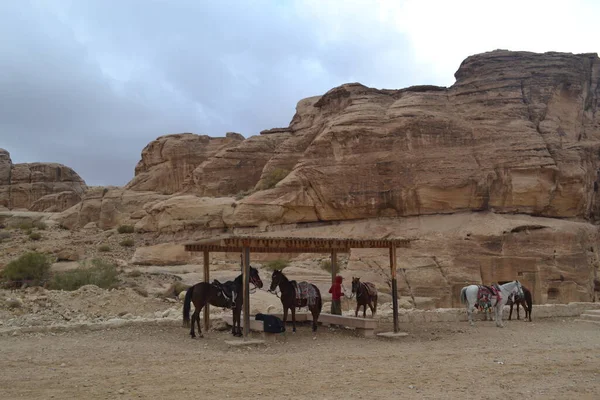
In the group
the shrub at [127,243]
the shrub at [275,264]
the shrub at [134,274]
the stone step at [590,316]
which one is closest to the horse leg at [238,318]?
the stone step at [590,316]

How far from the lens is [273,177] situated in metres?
41.5

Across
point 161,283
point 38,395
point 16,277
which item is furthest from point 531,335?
point 16,277

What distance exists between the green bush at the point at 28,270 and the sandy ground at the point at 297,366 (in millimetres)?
14364

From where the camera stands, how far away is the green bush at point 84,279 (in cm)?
2355

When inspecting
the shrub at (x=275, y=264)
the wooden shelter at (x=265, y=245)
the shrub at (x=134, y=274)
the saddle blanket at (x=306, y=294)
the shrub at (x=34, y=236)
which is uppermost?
the shrub at (x=34, y=236)

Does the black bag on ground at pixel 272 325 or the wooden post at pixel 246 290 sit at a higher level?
the wooden post at pixel 246 290

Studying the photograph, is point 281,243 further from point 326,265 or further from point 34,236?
point 34,236

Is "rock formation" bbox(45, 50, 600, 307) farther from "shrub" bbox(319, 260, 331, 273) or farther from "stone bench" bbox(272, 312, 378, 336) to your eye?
"stone bench" bbox(272, 312, 378, 336)

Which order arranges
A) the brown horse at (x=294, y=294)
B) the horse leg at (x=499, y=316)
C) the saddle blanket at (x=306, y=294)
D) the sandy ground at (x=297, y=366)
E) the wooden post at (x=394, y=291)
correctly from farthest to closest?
the horse leg at (x=499, y=316), the wooden post at (x=394, y=291), the saddle blanket at (x=306, y=294), the brown horse at (x=294, y=294), the sandy ground at (x=297, y=366)

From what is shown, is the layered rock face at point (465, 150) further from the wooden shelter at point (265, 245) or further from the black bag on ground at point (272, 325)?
the black bag on ground at point (272, 325)

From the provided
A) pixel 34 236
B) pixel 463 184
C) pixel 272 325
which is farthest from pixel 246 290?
pixel 34 236

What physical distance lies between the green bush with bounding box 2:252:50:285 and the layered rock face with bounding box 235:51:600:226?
44.7ft

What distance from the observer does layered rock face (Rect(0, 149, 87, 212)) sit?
7325 centimetres

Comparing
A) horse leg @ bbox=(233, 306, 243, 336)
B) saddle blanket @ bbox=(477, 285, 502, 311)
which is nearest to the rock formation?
saddle blanket @ bbox=(477, 285, 502, 311)
